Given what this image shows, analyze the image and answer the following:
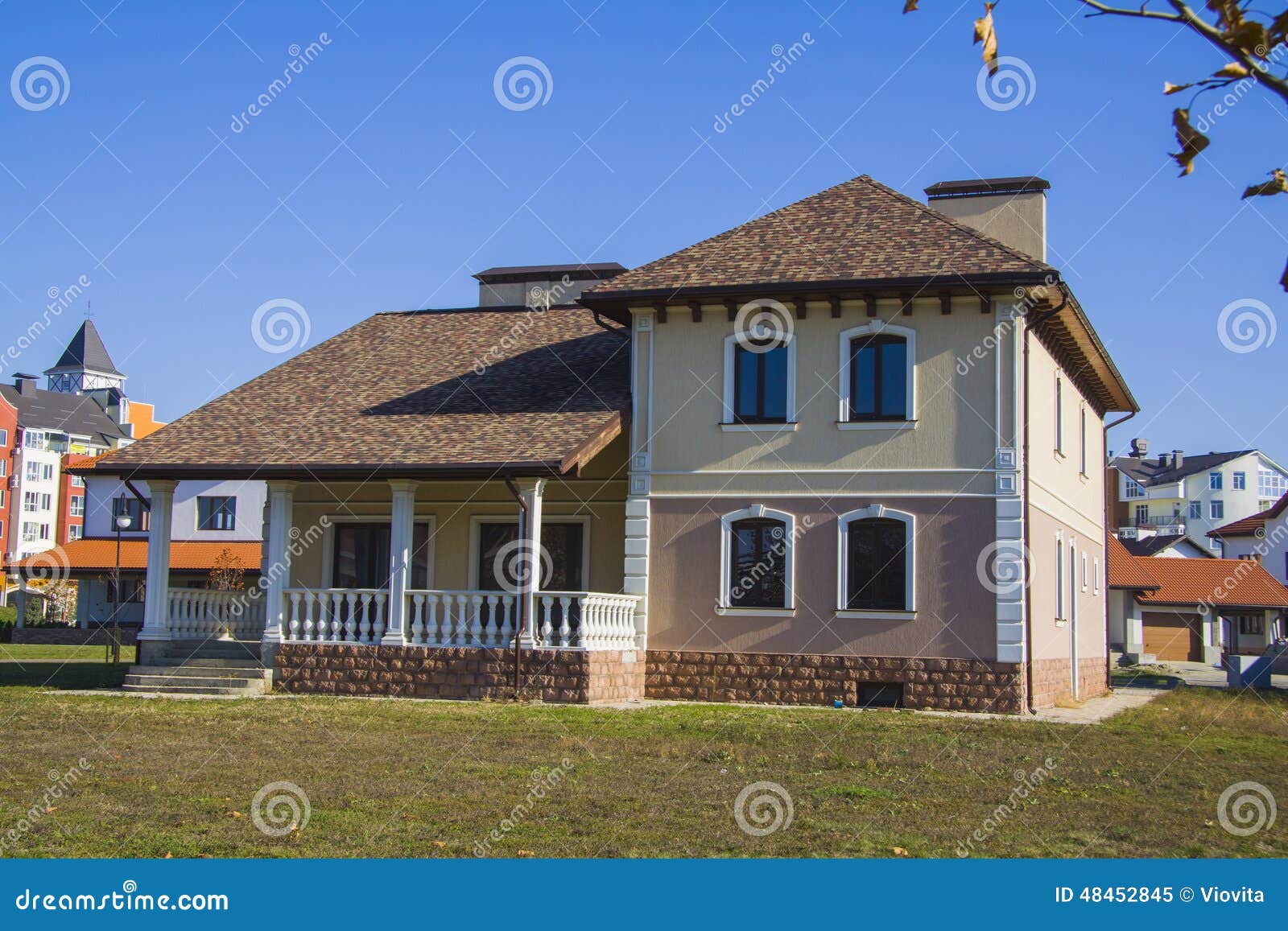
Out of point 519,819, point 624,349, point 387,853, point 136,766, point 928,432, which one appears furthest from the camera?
point 624,349

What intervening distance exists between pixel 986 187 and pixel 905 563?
8031 mm

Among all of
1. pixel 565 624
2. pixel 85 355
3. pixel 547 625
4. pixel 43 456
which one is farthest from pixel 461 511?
pixel 85 355

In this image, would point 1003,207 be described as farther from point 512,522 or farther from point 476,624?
point 476,624

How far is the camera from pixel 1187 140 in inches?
131

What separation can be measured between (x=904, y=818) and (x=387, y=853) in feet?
13.1

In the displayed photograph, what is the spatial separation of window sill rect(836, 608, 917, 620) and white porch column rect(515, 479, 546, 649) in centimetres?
478

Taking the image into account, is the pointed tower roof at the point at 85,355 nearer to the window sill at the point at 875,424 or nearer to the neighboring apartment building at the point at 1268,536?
the neighboring apartment building at the point at 1268,536

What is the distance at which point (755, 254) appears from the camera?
2191cm

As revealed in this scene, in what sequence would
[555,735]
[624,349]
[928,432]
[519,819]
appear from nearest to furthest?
1. [519,819]
2. [555,735]
3. [928,432]
4. [624,349]

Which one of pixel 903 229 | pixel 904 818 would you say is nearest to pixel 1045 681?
pixel 903 229

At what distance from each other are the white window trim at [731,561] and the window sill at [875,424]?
1657mm

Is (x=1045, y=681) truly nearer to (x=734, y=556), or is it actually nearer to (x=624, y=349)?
(x=734, y=556)

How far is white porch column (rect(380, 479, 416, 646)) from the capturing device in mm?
20625

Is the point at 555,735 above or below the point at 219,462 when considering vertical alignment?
below
